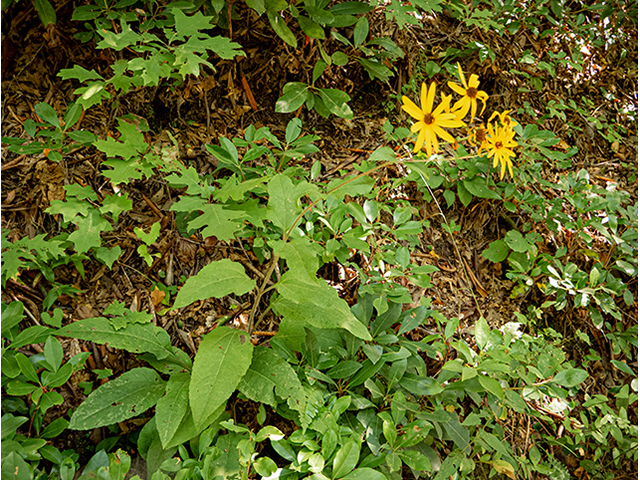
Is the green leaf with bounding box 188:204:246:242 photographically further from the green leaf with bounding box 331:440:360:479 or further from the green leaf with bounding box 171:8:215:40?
the green leaf with bounding box 331:440:360:479

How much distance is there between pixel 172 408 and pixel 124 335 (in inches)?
11.6

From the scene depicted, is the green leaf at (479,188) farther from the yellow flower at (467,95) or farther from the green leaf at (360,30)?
the green leaf at (360,30)

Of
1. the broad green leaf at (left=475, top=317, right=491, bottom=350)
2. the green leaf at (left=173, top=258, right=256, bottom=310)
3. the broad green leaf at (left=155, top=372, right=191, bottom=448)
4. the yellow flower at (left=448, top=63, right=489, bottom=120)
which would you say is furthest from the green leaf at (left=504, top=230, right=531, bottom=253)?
the broad green leaf at (left=155, top=372, right=191, bottom=448)

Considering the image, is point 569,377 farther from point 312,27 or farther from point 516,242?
point 312,27

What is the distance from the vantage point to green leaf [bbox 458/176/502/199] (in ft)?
6.29

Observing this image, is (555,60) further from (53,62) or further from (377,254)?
(53,62)

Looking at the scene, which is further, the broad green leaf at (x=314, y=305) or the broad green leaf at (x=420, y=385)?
the broad green leaf at (x=420, y=385)

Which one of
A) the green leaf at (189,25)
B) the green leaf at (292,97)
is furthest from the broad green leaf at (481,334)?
the green leaf at (189,25)

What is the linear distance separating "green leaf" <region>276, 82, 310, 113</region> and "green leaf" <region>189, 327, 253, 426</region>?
3.70ft

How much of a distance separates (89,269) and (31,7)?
1.14 m

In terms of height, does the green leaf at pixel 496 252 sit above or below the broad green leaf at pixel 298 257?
below

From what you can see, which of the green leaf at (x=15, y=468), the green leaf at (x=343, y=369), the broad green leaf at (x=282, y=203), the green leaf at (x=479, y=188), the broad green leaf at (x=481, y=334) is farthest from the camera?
the green leaf at (x=479, y=188)

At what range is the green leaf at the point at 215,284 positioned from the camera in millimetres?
991

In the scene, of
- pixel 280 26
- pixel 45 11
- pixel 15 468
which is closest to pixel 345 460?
pixel 15 468
